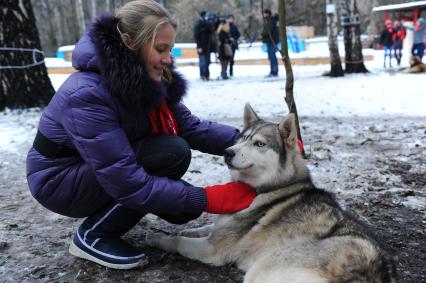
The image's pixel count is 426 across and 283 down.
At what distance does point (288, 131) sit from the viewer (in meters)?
2.63

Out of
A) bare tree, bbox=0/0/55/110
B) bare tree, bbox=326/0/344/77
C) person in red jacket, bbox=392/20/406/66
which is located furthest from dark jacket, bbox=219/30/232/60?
person in red jacket, bbox=392/20/406/66

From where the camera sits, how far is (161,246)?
2.65 metres

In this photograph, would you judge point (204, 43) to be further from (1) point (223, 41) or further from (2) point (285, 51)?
(2) point (285, 51)

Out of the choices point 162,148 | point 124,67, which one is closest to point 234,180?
point 162,148

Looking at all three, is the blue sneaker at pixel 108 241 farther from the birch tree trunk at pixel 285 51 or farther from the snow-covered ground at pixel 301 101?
the birch tree trunk at pixel 285 51

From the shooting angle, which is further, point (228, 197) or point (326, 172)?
point (326, 172)

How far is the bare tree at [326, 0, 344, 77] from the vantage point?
35.9 ft

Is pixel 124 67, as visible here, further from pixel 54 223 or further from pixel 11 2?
pixel 11 2

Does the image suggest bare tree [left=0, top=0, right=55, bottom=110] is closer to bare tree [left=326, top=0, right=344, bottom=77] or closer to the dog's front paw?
the dog's front paw

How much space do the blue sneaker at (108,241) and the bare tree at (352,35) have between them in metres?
10.4

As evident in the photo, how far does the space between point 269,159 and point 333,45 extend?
923 centimetres

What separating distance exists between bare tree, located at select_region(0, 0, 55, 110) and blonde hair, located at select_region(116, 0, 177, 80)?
16.7ft

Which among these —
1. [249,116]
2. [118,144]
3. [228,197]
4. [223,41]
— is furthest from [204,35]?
[118,144]

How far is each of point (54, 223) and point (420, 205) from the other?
9.07 ft
